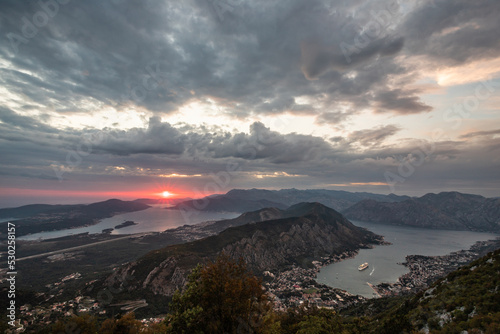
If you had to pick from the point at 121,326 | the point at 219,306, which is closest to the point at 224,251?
the point at 121,326

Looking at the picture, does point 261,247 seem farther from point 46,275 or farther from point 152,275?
point 46,275

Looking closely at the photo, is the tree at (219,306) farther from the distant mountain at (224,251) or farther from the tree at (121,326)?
the distant mountain at (224,251)

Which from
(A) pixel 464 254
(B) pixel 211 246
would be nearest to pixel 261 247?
(B) pixel 211 246

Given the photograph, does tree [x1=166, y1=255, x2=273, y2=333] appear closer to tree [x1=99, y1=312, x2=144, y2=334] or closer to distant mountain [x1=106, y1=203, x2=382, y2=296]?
tree [x1=99, y1=312, x2=144, y2=334]

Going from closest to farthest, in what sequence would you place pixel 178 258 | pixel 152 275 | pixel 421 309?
pixel 421 309
pixel 152 275
pixel 178 258

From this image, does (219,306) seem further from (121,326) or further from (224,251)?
(224,251)

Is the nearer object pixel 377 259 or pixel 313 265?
pixel 313 265

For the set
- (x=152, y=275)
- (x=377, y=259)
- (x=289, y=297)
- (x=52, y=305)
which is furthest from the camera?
(x=377, y=259)

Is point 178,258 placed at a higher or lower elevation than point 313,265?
higher

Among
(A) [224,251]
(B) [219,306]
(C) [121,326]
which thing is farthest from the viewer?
(A) [224,251]
